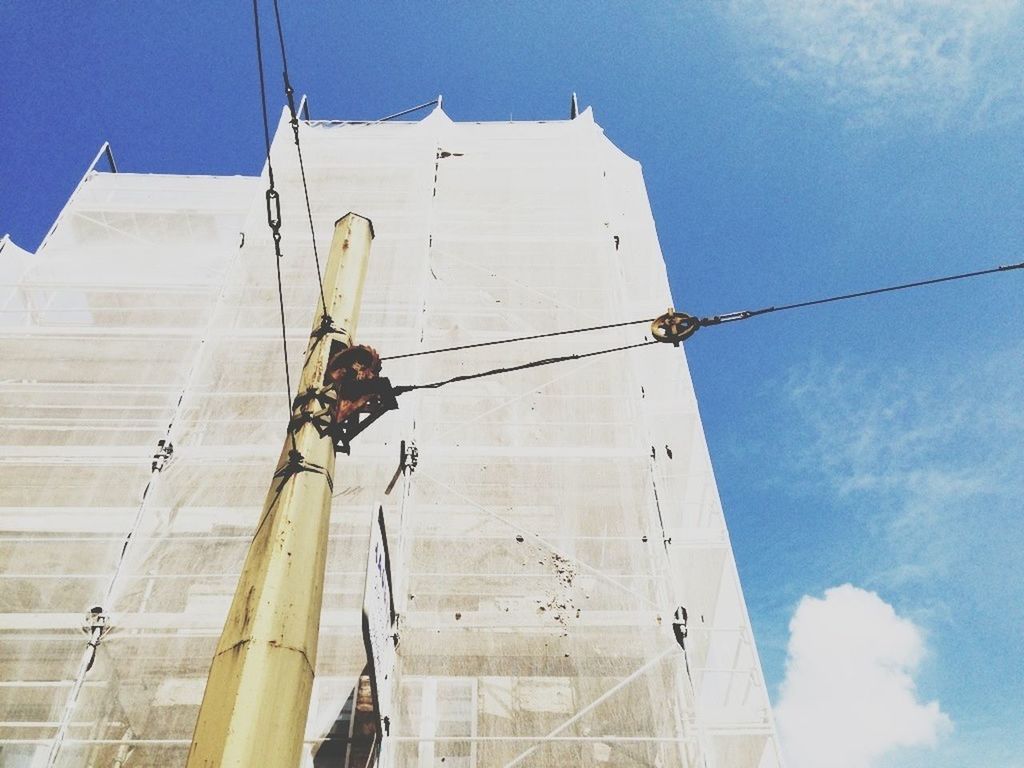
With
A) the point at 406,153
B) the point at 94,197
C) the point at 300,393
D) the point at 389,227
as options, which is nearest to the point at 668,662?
the point at 300,393

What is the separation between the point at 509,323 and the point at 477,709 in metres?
4.62

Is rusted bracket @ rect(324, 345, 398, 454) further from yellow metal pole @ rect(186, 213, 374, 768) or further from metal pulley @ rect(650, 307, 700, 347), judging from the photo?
metal pulley @ rect(650, 307, 700, 347)

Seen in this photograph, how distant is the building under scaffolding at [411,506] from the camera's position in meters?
4.64

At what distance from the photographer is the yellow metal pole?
2119 mm

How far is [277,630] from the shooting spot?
7.70 ft

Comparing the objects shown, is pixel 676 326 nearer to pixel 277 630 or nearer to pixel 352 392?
pixel 352 392

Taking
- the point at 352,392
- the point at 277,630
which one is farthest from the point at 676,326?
the point at 277,630

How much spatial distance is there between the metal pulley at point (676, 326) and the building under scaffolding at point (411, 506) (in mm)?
2371

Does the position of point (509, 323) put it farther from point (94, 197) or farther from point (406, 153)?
point (94, 197)

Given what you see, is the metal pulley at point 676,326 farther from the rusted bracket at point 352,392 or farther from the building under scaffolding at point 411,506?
the building under scaffolding at point 411,506

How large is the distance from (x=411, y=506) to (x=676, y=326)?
3.15 meters

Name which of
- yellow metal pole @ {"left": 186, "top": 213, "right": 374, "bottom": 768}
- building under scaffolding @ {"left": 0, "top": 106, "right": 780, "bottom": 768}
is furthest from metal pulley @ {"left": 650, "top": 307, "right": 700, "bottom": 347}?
building under scaffolding @ {"left": 0, "top": 106, "right": 780, "bottom": 768}

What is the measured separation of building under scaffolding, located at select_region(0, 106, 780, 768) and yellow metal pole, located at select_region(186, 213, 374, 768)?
7.83 ft

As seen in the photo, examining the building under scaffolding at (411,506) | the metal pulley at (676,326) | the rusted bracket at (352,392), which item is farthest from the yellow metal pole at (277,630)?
the building under scaffolding at (411,506)
